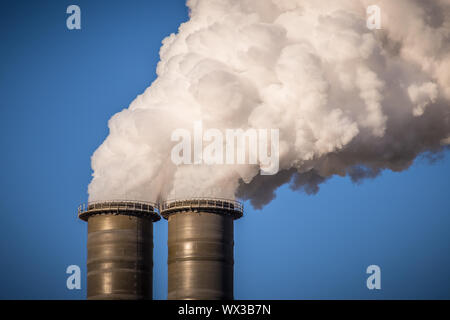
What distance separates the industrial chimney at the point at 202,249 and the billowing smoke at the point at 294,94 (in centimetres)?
117

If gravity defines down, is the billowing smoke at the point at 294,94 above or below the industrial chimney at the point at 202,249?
above

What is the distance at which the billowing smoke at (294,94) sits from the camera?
70.3 metres

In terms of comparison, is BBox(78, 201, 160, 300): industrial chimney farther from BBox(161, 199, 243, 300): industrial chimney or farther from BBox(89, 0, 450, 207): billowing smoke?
BBox(161, 199, 243, 300): industrial chimney

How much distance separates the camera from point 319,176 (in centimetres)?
7738

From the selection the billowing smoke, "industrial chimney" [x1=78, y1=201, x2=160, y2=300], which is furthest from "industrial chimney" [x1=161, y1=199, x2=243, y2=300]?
"industrial chimney" [x1=78, y1=201, x2=160, y2=300]

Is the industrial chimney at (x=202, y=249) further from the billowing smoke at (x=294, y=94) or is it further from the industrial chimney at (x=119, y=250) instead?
the industrial chimney at (x=119, y=250)

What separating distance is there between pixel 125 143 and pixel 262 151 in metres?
11.8

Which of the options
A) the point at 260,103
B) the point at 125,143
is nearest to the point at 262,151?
the point at 260,103

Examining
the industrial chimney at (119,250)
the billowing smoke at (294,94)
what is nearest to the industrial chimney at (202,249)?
the billowing smoke at (294,94)

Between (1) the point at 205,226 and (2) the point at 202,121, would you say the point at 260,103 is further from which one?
(1) the point at 205,226

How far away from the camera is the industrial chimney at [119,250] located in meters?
75.1

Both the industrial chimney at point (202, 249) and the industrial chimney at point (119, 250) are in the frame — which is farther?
the industrial chimney at point (119, 250)
